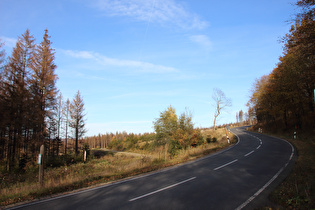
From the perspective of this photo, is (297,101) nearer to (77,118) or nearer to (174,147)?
(174,147)

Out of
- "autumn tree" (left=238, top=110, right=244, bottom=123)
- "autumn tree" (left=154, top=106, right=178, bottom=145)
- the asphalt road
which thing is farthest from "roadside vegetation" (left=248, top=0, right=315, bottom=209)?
"autumn tree" (left=238, top=110, right=244, bottom=123)

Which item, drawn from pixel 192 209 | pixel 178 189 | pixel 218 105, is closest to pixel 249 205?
pixel 192 209

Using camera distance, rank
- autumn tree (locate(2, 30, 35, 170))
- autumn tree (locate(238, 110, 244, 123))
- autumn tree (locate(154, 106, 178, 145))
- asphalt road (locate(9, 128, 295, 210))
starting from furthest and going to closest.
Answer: autumn tree (locate(238, 110, 244, 123)) → autumn tree (locate(154, 106, 178, 145)) → autumn tree (locate(2, 30, 35, 170)) → asphalt road (locate(9, 128, 295, 210))

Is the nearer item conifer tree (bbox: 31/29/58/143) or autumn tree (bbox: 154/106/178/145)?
conifer tree (bbox: 31/29/58/143)

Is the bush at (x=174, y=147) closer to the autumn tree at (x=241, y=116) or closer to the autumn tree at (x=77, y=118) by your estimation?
the autumn tree at (x=77, y=118)

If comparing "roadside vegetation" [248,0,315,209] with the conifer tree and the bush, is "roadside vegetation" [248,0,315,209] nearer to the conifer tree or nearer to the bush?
the bush

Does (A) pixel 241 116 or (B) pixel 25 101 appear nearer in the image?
(B) pixel 25 101

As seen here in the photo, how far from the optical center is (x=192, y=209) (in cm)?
501

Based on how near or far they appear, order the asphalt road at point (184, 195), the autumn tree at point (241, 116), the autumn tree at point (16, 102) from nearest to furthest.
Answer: the asphalt road at point (184, 195)
the autumn tree at point (16, 102)
the autumn tree at point (241, 116)

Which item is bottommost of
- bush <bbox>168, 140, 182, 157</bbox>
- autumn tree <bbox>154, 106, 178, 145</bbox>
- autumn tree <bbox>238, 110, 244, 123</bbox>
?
bush <bbox>168, 140, 182, 157</bbox>

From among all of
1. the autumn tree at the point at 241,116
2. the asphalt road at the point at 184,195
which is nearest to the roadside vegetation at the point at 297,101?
the asphalt road at the point at 184,195

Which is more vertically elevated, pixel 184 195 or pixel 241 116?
pixel 241 116

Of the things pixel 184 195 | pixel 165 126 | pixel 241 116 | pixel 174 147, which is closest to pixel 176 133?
pixel 174 147

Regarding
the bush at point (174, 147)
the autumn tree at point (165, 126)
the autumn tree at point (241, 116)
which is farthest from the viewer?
the autumn tree at point (241, 116)
